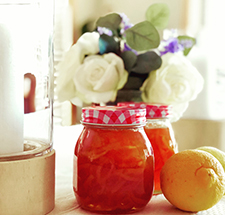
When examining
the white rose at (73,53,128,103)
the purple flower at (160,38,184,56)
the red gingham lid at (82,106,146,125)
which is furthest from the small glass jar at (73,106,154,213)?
the purple flower at (160,38,184,56)

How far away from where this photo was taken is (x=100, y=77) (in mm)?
775

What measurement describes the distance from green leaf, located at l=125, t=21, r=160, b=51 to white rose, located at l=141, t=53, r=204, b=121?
7cm

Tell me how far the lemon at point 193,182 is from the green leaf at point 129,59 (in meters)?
0.34

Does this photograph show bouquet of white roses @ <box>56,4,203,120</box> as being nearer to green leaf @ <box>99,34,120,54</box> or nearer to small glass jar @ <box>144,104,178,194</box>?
green leaf @ <box>99,34,120,54</box>

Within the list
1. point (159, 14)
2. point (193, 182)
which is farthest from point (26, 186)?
point (159, 14)

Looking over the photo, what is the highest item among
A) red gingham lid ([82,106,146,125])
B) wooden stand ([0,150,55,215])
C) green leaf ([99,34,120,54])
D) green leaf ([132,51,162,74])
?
green leaf ([99,34,120,54])

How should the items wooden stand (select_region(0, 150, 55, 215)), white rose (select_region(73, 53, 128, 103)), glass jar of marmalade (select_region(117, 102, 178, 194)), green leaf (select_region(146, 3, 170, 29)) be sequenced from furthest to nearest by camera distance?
green leaf (select_region(146, 3, 170, 29))
white rose (select_region(73, 53, 128, 103))
glass jar of marmalade (select_region(117, 102, 178, 194))
wooden stand (select_region(0, 150, 55, 215))

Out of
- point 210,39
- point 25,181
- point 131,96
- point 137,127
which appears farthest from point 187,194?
point 210,39

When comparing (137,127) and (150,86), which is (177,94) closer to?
(150,86)

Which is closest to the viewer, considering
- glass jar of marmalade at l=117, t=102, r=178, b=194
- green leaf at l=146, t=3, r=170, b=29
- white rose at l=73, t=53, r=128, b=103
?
glass jar of marmalade at l=117, t=102, r=178, b=194

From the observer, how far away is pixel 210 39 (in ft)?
3.61

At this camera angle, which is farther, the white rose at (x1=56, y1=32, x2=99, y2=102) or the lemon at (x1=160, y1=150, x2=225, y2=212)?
the white rose at (x1=56, y1=32, x2=99, y2=102)

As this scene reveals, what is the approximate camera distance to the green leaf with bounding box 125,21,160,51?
0.78 meters

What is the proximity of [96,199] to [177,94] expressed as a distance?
1.46 ft
